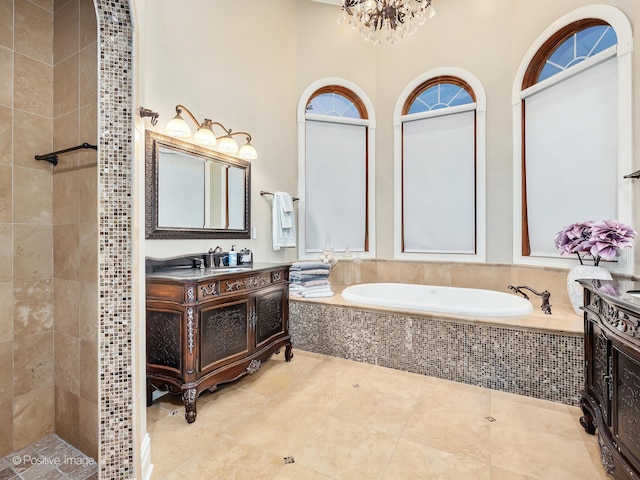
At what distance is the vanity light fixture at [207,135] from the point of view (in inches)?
82.2

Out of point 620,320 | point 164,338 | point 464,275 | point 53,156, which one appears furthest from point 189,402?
point 464,275

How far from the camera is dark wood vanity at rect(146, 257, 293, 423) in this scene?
5.82 ft

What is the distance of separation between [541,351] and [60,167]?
3.14 meters

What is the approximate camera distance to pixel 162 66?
213 centimetres

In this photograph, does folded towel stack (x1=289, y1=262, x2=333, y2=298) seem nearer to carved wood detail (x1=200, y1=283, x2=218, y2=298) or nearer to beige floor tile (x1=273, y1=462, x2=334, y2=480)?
carved wood detail (x1=200, y1=283, x2=218, y2=298)

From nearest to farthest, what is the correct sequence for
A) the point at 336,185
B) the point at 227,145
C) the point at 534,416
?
the point at 534,416, the point at 227,145, the point at 336,185

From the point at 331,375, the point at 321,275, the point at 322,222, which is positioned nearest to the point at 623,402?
the point at 331,375

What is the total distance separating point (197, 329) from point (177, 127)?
139 cm

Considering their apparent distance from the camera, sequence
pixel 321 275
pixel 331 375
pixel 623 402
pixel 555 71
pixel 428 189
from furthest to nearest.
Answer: pixel 428 189 < pixel 321 275 < pixel 555 71 < pixel 331 375 < pixel 623 402

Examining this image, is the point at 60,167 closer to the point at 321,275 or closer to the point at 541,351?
the point at 321,275

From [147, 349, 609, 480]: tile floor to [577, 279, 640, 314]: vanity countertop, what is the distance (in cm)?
86

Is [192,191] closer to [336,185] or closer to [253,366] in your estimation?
[253,366]

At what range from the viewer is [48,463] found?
4.81ft

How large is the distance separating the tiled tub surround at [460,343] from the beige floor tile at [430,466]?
0.85 metres
